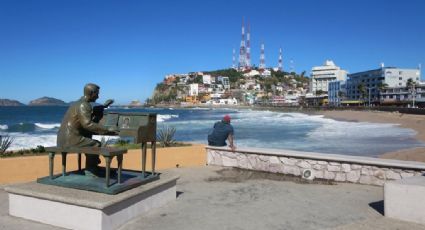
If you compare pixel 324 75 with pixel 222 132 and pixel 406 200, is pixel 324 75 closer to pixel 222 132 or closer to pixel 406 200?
pixel 222 132

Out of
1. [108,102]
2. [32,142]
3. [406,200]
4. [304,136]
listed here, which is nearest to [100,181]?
[108,102]

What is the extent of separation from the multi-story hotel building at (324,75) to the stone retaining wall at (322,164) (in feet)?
551

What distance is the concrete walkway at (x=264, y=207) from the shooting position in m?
5.22

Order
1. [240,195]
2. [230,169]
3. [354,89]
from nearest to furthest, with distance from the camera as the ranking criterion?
[240,195]
[230,169]
[354,89]

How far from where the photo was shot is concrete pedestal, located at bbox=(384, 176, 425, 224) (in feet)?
16.9

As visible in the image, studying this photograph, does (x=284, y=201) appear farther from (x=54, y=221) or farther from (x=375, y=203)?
(x=54, y=221)

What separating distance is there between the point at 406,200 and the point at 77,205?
422cm

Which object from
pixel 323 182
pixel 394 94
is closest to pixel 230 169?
pixel 323 182

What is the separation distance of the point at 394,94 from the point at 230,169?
340 ft

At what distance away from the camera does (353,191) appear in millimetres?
7203

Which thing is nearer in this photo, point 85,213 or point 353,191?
point 85,213

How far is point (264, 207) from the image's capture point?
6121 mm

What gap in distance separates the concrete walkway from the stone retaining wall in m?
0.30

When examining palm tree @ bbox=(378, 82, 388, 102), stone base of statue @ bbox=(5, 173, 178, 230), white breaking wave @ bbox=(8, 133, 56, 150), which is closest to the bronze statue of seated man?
stone base of statue @ bbox=(5, 173, 178, 230)
